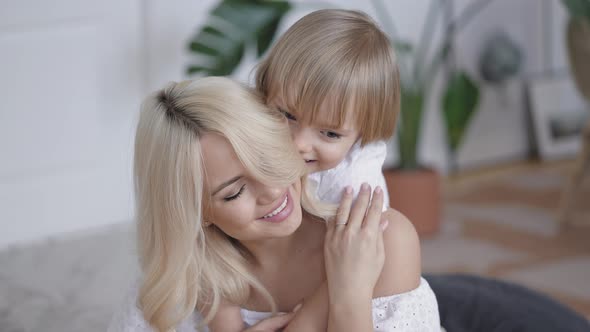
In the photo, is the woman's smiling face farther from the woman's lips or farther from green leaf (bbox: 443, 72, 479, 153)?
green leaf (bbox: 443, 72, 479, 153)

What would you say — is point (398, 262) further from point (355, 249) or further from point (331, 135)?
point (331, 135)

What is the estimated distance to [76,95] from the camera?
3.28m

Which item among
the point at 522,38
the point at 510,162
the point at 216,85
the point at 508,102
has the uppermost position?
the point at 216,85

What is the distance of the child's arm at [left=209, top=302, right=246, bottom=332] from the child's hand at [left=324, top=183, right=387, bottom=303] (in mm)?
236

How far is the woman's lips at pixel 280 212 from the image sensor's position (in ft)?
4.93

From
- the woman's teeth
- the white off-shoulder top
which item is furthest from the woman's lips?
the white off-shoulder top

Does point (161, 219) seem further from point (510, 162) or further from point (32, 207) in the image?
point (510, 162)

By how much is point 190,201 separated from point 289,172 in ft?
0.54

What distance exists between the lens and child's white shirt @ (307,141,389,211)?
1.65 metres

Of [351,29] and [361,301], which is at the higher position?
[351,29]

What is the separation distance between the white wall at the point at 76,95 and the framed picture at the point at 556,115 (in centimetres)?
136

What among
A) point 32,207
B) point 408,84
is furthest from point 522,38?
point 32,207

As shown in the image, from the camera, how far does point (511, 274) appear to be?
3.19 metres

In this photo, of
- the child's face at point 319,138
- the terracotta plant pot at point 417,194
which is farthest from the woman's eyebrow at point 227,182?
the terracotta plant pot at point 417,194
